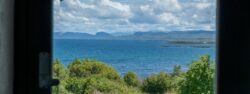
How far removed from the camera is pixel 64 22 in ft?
5.99

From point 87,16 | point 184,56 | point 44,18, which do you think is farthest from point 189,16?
point 44,18

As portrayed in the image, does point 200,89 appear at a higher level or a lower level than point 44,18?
lower

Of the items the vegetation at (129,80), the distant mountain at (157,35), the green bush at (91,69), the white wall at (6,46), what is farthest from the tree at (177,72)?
the white wall at (6,46)

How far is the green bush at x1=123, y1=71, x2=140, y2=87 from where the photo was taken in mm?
1806

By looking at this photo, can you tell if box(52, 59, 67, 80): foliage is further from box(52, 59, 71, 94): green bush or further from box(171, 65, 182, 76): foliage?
box(171, 65, 182, 76): foliage

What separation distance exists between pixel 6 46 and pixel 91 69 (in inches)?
13.8

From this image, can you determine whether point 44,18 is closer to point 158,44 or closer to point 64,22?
point 64,22

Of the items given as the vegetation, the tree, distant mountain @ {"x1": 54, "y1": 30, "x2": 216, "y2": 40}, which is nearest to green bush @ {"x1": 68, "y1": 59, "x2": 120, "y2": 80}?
the vegetation

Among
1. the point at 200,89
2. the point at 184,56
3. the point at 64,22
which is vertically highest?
the point at 64,22

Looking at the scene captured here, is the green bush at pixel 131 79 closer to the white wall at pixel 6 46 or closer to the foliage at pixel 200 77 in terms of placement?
the foliage at pixel 200 77

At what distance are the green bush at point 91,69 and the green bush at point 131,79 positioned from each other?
0.04m

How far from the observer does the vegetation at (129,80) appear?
5.88ft

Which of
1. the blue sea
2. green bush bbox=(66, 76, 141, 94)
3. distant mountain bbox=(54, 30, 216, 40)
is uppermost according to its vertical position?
distant mountain bbox=(54, 30, 216, 40)

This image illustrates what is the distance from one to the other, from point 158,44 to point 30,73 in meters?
0.54
